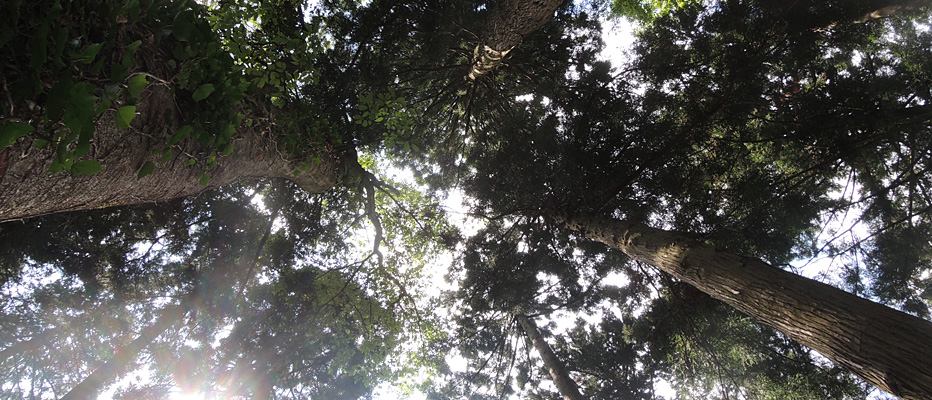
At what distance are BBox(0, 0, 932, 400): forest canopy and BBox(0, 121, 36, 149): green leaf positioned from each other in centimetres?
93

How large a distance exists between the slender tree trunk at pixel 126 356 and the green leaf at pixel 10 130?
7085 mm

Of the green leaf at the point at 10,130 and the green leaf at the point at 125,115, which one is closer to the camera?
the green leaf at the point at 10,130

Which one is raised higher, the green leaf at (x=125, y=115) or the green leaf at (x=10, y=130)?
the green leaf at (x=125, y=115)

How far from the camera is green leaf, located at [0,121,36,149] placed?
0.78 metres

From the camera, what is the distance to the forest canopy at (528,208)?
2.96 m

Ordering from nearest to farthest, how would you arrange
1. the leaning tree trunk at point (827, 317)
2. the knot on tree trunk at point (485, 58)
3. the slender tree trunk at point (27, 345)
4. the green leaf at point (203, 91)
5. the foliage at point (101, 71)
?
the foliage at point (101, 71) < the green leaf at point (203, 91) < the leaning tree trunk at point (827, 317) < the knot on tree trunk at point (485, 58) < the slender tree trunk at point (27, 345)

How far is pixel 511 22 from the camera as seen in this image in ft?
12.4

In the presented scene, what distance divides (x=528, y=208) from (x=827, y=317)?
4.45 meters

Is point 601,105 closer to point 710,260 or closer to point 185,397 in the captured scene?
point 710,260

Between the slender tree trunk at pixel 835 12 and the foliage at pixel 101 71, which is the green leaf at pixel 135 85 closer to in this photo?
the foliage at pixel 101 71

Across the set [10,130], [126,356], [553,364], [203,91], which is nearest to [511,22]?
[203,91]

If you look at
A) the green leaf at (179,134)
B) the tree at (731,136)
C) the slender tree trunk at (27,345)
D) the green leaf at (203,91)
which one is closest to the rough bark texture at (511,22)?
the tree at (731,136)

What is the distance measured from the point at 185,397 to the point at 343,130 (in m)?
6.63

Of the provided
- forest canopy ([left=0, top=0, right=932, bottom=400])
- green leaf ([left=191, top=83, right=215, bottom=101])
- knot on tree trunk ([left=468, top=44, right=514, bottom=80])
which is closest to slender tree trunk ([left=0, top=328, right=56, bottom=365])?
forest canopy ([left=0, top=0, right=932, bottom=400])
